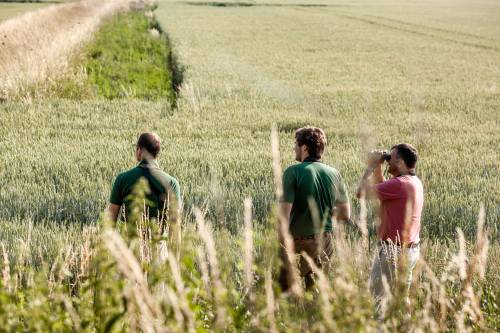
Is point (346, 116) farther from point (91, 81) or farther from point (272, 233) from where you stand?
point (272, 233)

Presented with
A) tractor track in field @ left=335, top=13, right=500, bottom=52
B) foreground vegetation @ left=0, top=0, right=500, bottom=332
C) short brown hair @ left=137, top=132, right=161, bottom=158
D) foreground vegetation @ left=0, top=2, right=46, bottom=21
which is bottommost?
tractor track in field @ left=335, top=13, right=500, bottom=52

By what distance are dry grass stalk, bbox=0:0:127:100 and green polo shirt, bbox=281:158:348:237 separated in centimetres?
1163

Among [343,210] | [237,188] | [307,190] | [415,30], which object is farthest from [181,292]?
[415,30]

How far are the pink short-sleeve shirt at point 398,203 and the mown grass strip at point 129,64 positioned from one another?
38.4ft

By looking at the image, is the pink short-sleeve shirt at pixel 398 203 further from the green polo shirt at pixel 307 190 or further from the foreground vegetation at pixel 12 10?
the foreground vegetation at pixel 12 10

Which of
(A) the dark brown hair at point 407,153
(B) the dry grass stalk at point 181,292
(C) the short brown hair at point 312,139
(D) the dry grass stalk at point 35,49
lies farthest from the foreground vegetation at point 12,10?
(B) the dry grass stalk at point 181,292

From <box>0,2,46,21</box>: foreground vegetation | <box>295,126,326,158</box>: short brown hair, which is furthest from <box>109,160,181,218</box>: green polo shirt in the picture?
<box>0,2,46,21</box>: foreground vegetation

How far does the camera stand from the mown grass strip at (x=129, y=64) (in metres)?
18.3

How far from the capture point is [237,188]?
8305 mm

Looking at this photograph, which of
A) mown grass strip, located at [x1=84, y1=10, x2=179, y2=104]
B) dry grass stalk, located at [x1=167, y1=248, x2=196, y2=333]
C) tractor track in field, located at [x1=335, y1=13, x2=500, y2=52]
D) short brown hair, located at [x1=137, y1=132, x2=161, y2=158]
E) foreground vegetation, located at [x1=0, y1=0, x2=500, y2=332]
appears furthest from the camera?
tractor track in field, located at [x1=335, y1=13, x2=500, y2=52]

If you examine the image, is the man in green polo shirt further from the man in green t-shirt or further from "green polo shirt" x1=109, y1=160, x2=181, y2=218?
the man in green t-shirt

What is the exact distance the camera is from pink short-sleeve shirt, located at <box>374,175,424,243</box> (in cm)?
506

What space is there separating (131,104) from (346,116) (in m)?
4.54

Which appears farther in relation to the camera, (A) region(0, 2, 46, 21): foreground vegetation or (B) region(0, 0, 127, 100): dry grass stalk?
(A) region(0, 2, 46, 21): foreground vegetation
